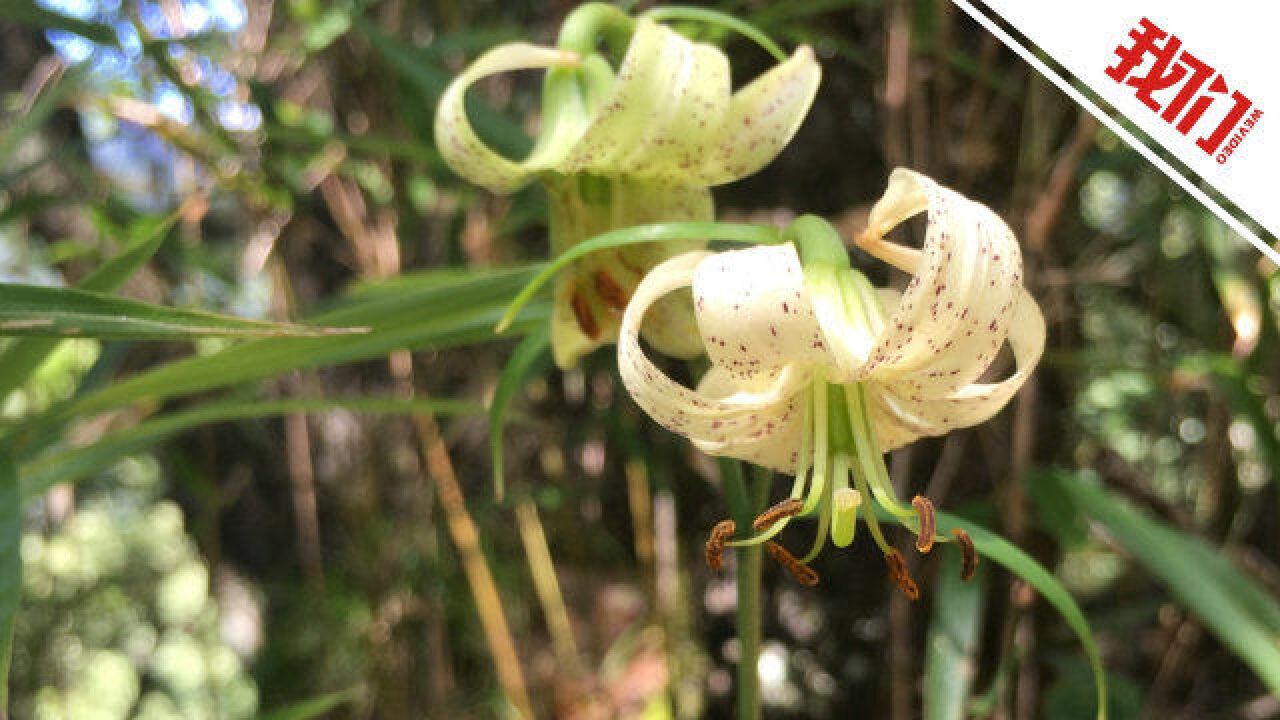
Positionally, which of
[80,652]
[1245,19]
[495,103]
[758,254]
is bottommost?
[80,652]

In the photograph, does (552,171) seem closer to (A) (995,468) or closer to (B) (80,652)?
(A) (995,468)

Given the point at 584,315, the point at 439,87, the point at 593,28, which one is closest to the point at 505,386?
the point at 584,315

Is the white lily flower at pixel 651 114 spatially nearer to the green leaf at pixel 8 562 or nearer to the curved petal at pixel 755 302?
the curved petal at pixel 755 302

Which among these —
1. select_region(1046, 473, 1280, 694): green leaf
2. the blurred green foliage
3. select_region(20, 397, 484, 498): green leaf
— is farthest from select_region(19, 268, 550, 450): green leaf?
select_region(1046, 473, 1280, 694): green leaf

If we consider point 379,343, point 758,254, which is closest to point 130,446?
point 379,343

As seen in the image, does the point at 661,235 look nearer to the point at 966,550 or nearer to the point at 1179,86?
the point at 966,550

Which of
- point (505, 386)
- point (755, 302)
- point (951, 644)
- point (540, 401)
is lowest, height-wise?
point (540, 401)
